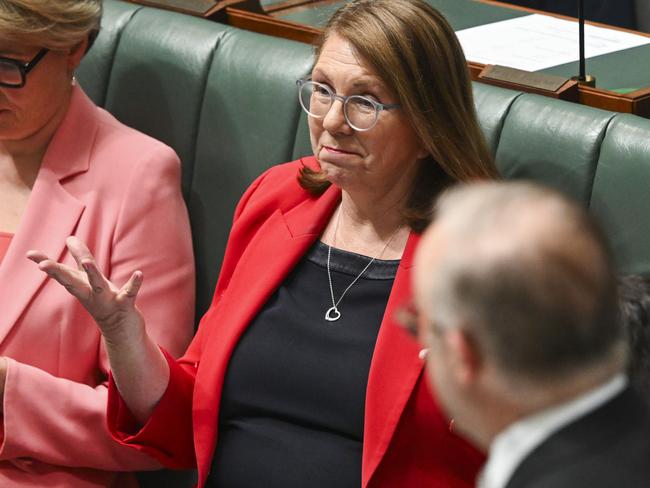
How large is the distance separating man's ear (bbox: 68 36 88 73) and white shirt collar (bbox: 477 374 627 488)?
1.50 metres

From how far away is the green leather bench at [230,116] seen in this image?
1858mm

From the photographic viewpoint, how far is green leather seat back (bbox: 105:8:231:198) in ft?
7.60

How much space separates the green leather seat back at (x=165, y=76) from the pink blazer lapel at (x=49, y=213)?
16 centimetres

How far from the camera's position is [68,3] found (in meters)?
2.12

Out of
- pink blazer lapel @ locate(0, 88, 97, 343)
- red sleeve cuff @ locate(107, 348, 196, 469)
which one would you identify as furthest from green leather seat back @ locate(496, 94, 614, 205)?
pink blazer lapel @ locate(0, 88, 97, 343)

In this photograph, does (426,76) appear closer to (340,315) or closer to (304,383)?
(340,315)

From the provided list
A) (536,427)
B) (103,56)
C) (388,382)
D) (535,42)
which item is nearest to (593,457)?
(536,427)

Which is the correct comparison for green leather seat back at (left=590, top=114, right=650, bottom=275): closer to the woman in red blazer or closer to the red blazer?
the woman in red blazer

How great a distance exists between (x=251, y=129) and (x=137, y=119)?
0.28 m

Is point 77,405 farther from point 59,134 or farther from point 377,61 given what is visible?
point 377,61

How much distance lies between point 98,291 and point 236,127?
1.95ft

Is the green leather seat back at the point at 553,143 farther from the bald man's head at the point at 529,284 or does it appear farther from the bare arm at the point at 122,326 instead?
the bald man's head at the point at 529,284

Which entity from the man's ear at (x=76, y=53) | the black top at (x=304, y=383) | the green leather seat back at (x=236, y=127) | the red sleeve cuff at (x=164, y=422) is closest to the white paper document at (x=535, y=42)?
the green leather seat back at (x=236, y=127)

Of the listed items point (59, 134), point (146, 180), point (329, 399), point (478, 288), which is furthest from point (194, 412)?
point (478, 288)
